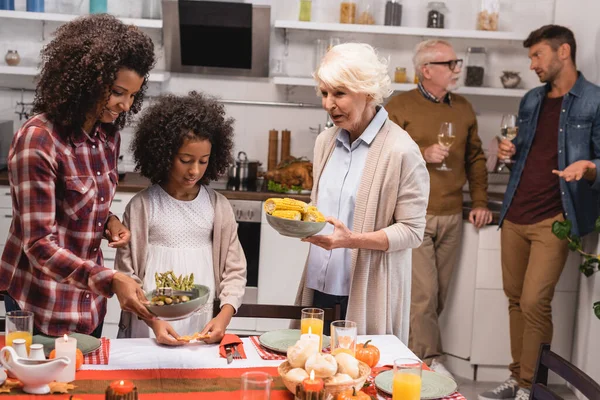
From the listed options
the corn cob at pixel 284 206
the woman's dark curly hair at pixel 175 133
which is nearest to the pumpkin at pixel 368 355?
the corn cob at pixel 284 206

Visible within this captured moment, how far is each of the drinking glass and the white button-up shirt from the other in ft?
3.26

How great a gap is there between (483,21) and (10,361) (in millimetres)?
3782

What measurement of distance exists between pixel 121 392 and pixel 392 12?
11.9 feet

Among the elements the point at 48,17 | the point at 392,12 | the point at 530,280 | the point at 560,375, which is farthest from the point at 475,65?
the point at 560,375

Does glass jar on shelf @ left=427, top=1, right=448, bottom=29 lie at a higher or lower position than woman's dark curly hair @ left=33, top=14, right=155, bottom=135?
higher

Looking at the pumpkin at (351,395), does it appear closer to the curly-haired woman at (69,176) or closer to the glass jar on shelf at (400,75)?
the curly-haired woman at (69,176)


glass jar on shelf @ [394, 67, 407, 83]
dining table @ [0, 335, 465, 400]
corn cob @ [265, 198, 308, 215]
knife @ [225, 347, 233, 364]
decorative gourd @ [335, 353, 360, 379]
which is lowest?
dining table @ [0, 335, 465, 400]

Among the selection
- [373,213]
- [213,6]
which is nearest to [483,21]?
[213,6]

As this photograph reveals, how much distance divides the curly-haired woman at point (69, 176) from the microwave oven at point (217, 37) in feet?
8.55

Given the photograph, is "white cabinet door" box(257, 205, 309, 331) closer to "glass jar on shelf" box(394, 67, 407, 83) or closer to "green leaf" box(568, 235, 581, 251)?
"glass jar on shelf" box(394, 67, 407, 83)

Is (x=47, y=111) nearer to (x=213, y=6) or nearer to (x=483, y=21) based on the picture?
(x=213, y=6)

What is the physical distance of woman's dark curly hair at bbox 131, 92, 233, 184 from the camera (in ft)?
8.15

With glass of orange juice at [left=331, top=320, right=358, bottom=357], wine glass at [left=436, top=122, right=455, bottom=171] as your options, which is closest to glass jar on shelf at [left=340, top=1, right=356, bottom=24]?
wine glass at [left=436, top=122, right=455, bottom=171]

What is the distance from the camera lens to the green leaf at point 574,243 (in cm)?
377
